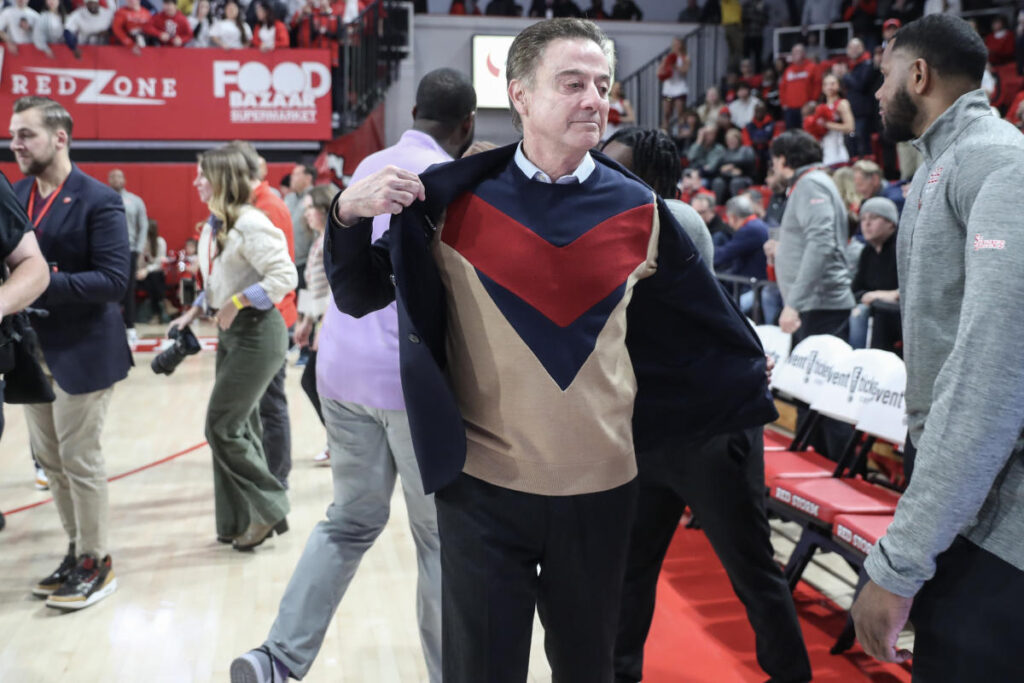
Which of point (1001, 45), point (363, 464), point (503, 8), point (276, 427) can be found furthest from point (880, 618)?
point (503, 8)

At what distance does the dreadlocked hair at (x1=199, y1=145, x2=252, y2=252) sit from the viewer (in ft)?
12.5

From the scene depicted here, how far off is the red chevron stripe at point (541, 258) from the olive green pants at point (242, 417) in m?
2.26

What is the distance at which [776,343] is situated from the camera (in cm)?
493

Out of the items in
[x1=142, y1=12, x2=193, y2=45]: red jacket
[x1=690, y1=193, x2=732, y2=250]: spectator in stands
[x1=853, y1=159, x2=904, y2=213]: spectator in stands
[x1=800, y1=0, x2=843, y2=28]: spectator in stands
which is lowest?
[x1=690, y1=193, x2=732, y2=250]: spectator in stands

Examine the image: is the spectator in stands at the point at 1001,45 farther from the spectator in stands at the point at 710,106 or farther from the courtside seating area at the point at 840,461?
the courtside seating area at the point at 840,461

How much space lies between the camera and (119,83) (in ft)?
41.5

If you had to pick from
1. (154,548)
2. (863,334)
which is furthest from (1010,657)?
(863,334)

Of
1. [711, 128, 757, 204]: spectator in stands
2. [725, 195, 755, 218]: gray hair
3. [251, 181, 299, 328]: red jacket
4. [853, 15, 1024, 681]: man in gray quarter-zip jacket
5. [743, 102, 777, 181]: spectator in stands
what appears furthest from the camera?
[743, 102, 777, 181]: spectator in stands

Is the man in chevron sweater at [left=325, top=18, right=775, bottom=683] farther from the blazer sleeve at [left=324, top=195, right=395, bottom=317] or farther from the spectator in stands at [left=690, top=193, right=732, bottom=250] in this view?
the spectator in stands at [left=690, top=193, right=732, bottom=250]

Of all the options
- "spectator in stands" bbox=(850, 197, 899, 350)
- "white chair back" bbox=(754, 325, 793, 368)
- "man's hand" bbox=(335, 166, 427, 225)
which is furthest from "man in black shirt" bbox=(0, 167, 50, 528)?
"spectator in stands" bbox=(850, 197, 899, 350)

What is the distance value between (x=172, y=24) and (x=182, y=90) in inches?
34.8

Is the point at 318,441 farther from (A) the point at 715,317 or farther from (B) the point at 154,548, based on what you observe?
(A) the point at 715,317

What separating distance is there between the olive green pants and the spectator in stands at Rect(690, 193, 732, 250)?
449 cm

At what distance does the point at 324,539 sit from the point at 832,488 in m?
1.85
